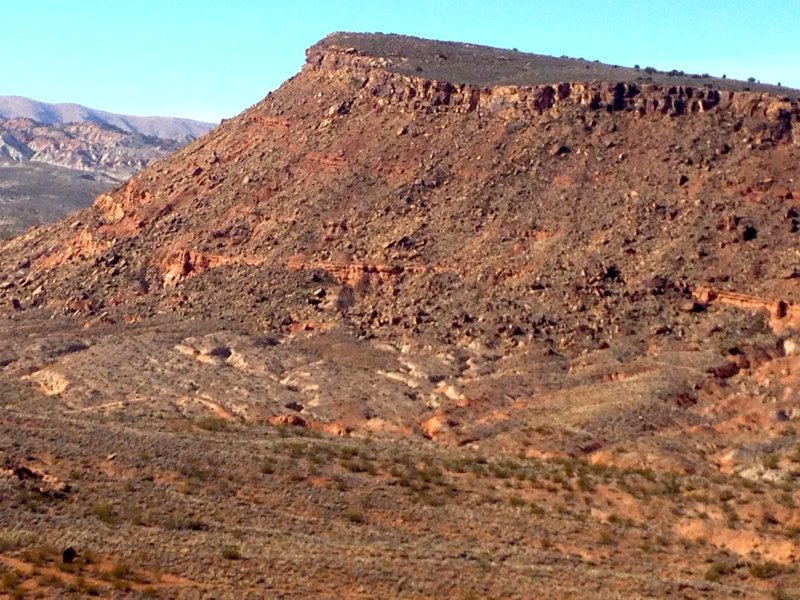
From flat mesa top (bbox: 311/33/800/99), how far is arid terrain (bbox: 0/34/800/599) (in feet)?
1.20

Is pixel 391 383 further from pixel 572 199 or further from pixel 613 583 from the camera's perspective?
pixel 613 583

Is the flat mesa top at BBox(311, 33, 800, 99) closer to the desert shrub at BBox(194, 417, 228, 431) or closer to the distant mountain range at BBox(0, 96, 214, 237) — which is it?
the desert shrub at BBox(194, 417, 228, 431)

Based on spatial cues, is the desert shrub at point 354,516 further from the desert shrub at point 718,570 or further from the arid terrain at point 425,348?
the desert shrub at point 718,570

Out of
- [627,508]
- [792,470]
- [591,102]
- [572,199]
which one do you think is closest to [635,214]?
[572,199]

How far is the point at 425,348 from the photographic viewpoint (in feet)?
146

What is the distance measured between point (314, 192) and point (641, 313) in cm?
1557

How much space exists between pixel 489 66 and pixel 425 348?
72.2 feet

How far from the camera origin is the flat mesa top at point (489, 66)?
58.4 meters

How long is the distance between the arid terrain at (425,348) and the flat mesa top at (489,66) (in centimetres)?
37

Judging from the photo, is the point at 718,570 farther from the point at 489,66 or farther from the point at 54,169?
the point at 54,169

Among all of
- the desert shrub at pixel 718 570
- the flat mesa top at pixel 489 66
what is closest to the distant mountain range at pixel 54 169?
the flat mesa top at pixel 489 66

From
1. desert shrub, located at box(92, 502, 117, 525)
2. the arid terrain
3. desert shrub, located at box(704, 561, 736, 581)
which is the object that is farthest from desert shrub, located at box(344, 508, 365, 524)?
desert shrub, located at box(704, 561, 736, 581)

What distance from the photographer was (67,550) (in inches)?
910

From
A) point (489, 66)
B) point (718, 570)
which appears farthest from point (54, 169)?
point (718, 570)
